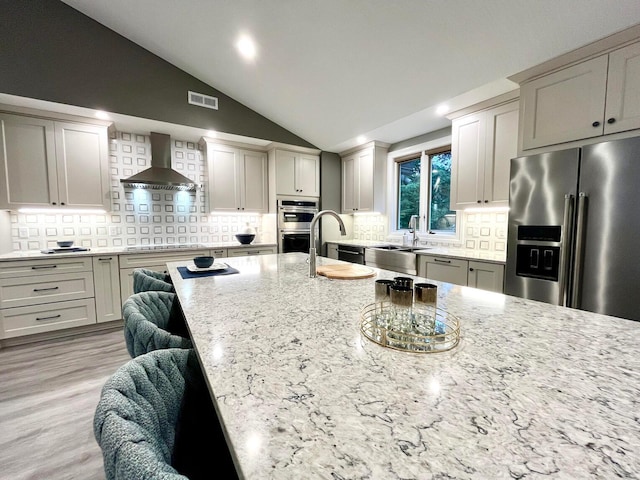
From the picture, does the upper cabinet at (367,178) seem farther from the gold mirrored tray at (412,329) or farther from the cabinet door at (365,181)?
the gold mirrored tray at (412,329)

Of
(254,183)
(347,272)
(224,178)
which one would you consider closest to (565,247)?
(347,272)

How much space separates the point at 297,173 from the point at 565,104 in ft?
10.5

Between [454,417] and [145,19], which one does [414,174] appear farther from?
[454,417]

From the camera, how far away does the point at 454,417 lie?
0.49 m

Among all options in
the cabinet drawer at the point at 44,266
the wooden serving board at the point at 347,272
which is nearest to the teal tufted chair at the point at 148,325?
the wooden serving board at the point at 347,272

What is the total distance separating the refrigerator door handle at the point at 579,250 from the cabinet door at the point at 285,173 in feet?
11.0

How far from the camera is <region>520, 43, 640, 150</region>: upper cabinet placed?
1.80 m

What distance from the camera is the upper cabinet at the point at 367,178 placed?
4230 mm

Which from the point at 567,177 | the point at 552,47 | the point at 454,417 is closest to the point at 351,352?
the point at 454,417

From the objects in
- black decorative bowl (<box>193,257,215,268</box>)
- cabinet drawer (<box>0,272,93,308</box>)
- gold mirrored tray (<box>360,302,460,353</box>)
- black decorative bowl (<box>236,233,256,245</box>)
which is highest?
black decorative bowl (<box>236,233,256,245</box>)

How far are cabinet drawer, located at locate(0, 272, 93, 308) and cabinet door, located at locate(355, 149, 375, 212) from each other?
3.60 m

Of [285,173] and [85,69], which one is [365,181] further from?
[85,69]

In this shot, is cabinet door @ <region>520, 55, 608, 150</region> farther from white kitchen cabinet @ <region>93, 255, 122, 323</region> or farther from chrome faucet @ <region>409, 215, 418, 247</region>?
white kitchen cabinet @ <region>93, 255, 122, 323</region>

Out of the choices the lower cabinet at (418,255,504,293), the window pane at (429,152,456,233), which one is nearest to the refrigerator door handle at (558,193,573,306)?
the lower cabinet at (418,255,504,293)
